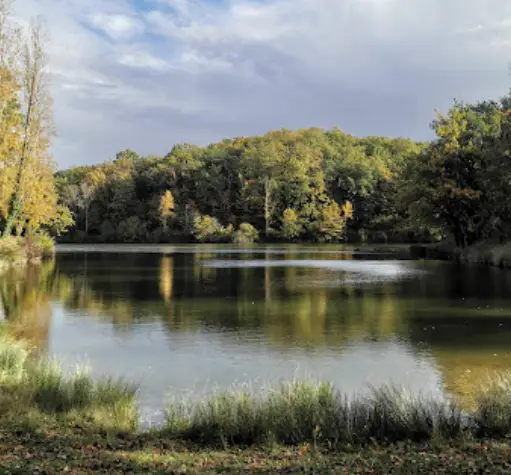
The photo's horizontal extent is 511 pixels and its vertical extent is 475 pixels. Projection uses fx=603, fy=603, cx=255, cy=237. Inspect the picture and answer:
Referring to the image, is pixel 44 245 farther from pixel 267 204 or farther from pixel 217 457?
pixel 267 204

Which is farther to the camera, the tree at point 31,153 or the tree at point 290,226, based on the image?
the tree at point 290,226

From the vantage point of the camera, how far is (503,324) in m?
15.3

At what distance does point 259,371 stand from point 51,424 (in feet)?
14.6

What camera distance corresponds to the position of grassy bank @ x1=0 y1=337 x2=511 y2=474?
528 centimetres

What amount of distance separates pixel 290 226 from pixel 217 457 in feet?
281

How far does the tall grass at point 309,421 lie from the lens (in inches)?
256

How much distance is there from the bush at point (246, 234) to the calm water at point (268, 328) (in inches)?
2403

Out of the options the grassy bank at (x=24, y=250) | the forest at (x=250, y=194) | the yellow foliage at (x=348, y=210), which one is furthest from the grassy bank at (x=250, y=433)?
the yellow foliage at (x=348, y=210)

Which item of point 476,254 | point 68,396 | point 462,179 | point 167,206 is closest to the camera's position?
point 68,396

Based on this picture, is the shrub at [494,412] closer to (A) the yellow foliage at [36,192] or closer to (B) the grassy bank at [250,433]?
(B) the grassy bank at [250,433]

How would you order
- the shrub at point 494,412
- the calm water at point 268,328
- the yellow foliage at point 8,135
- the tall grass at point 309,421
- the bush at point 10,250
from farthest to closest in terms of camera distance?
the bush at point 10,250
the yellow foliage at point 8,135
the calm water at point 268,328
the shrub at point 494,412
the tall grass at point 309,421

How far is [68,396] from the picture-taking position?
25.2ft

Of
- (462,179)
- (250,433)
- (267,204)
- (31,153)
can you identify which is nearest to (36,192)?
(31,153)

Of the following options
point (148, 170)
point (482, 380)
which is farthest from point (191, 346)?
point (148, 170)
